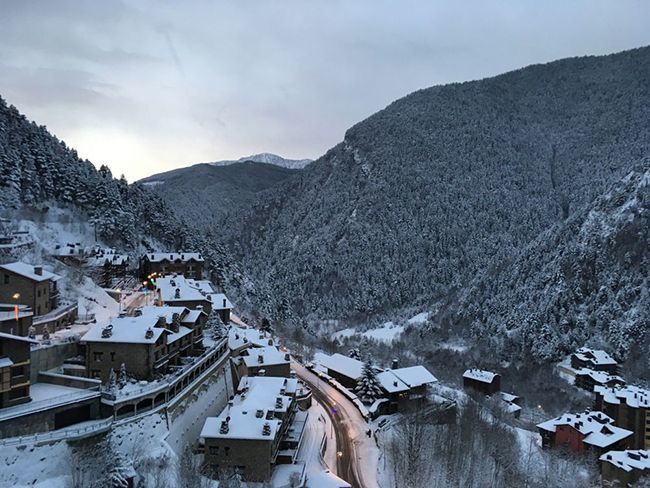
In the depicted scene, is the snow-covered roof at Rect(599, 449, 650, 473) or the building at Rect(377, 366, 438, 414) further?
the building at Rect(377, 366, 438, 414)

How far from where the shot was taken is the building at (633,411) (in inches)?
2368

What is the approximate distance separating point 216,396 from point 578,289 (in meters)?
86.2

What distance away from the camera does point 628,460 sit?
49.5 meters

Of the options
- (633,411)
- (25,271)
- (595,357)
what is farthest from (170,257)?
(595,357)

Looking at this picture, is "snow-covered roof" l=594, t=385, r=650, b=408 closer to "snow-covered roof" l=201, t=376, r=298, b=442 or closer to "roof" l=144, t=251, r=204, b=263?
"snow-covered roof" l=201, t=376, r=298, b=442

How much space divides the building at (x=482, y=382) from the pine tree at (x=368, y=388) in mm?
27671

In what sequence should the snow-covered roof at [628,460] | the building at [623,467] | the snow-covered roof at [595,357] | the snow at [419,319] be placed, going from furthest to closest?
the snow at [419,319] → the snow-covered roof at [595,357] → the snow-covered roof at [628,460] → the building at [623,467]

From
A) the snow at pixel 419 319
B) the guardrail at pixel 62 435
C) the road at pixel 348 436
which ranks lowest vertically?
the snow at pixel 419 319

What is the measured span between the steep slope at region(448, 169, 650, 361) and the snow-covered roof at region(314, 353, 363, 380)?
155 feet

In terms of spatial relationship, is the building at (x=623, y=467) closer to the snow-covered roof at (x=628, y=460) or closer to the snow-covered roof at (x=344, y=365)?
the snow-covered roof at (x=628, y=460)

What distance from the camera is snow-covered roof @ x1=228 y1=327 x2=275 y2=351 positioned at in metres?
53.3

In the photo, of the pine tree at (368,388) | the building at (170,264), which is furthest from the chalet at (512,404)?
the building at (170,264)

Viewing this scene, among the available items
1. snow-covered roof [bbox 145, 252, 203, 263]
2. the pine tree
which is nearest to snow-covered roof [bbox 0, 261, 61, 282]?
the pine tree

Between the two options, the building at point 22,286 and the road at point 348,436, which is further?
the building at point 22,286
